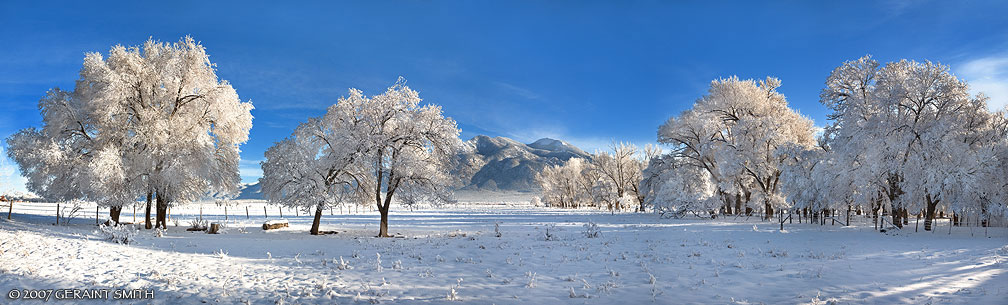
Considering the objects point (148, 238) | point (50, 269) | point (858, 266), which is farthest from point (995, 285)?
point (148, 238)

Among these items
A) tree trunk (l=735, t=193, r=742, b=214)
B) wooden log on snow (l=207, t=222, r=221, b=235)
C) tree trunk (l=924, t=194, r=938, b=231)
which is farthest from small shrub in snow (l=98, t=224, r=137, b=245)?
tree trunk (l=735, t=193, r=742, b=214)

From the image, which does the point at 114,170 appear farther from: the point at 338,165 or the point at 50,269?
the point at 50,269

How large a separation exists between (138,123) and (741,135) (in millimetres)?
40508

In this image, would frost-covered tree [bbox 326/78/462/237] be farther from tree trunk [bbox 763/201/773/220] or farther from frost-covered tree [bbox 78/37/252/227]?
tree trunk [bbox 763/201/773/220]

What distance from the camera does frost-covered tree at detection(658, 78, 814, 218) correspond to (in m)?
35.7

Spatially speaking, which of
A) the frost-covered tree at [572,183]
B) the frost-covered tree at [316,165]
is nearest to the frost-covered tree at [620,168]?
the frost-covered tree at [572,183]

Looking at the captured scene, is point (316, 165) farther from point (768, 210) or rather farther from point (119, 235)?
point (768, 210)

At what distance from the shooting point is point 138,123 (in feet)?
84.5

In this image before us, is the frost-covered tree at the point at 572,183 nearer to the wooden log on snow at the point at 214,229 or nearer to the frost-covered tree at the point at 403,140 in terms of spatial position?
the frost-covered tree at the point at 403,140

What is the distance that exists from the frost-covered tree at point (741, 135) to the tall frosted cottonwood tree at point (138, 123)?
35.3 meters

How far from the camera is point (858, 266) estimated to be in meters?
13.0

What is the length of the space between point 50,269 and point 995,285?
21.7 metres

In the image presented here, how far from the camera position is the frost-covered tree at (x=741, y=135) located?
117 ft

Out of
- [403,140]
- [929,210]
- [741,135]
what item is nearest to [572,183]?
[741,135]
